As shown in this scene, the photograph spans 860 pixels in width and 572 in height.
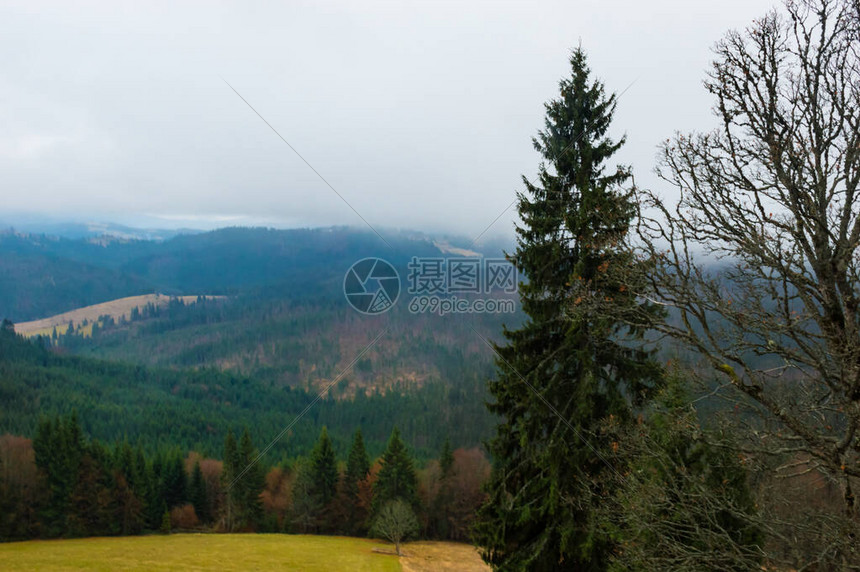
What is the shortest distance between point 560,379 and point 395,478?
33.0 metres

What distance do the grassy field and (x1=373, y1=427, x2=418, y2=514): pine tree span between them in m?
3.69

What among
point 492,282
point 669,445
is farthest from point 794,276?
point 492,282

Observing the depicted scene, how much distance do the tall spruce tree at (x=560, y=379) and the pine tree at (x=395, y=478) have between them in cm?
3056

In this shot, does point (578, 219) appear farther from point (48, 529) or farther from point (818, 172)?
point (48, 529)

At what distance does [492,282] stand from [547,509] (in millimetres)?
10962

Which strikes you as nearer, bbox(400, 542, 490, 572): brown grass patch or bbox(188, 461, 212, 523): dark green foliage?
bbox(400, 542, 490, 572): brown grass patch

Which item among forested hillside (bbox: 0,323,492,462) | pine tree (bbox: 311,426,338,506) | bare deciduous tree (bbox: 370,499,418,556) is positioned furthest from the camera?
forested hillside (bbox: 0,323,492,462)

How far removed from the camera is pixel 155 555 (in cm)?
2409

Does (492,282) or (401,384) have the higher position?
(492,282)

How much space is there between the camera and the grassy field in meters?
21.6

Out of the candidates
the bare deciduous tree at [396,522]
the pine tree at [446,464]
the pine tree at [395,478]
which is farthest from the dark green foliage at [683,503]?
the pine tree at [446,464]

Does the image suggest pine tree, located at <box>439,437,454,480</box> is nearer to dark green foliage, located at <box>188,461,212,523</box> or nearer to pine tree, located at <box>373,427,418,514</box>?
pine tree, located at <box>373,427,418,514</box>

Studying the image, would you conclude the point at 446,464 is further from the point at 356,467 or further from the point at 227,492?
the point at 227,492

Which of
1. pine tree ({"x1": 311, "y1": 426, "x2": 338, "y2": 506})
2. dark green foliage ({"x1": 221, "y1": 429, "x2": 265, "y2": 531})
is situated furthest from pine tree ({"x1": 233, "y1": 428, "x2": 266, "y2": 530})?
pine tree ({"x1": 311, "y1": 426, "x2": 338, "y2": 506})
